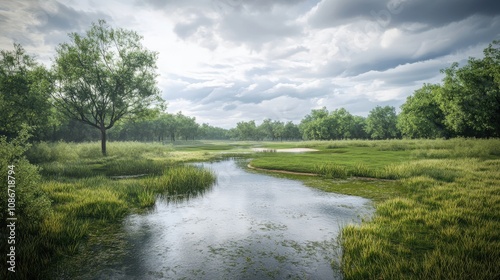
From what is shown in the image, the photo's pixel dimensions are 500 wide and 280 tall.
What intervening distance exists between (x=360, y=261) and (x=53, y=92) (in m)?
38.5

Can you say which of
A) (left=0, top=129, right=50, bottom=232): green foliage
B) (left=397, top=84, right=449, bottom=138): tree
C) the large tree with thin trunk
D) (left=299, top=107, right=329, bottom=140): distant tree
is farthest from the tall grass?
(left=299, top=107, right=329, bottom=140): distant tree

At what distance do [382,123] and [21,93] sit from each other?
12360cm

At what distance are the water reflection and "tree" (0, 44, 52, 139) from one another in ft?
89.2

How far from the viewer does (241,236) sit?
30.3ft

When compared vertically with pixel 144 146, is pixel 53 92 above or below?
above

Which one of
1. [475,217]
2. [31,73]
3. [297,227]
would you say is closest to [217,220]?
[297,227]

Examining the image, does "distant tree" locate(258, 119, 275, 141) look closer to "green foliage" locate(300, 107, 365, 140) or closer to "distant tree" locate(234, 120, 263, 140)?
"distant tree" locate(234, 120, 263, 140)

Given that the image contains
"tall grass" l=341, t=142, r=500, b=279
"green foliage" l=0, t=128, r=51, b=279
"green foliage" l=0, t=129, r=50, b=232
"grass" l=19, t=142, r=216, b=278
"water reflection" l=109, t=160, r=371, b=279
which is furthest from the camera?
"green foliage" l=0, t=129, r=50, b=232

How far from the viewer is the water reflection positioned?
266 inches

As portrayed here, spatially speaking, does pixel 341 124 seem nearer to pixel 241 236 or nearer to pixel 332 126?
pixel 332 126

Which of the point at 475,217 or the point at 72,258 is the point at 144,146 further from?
the point at 475,217

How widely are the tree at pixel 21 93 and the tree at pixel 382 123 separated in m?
116

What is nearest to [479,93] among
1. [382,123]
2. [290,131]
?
[382,123]

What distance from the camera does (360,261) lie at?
22.3 ft
